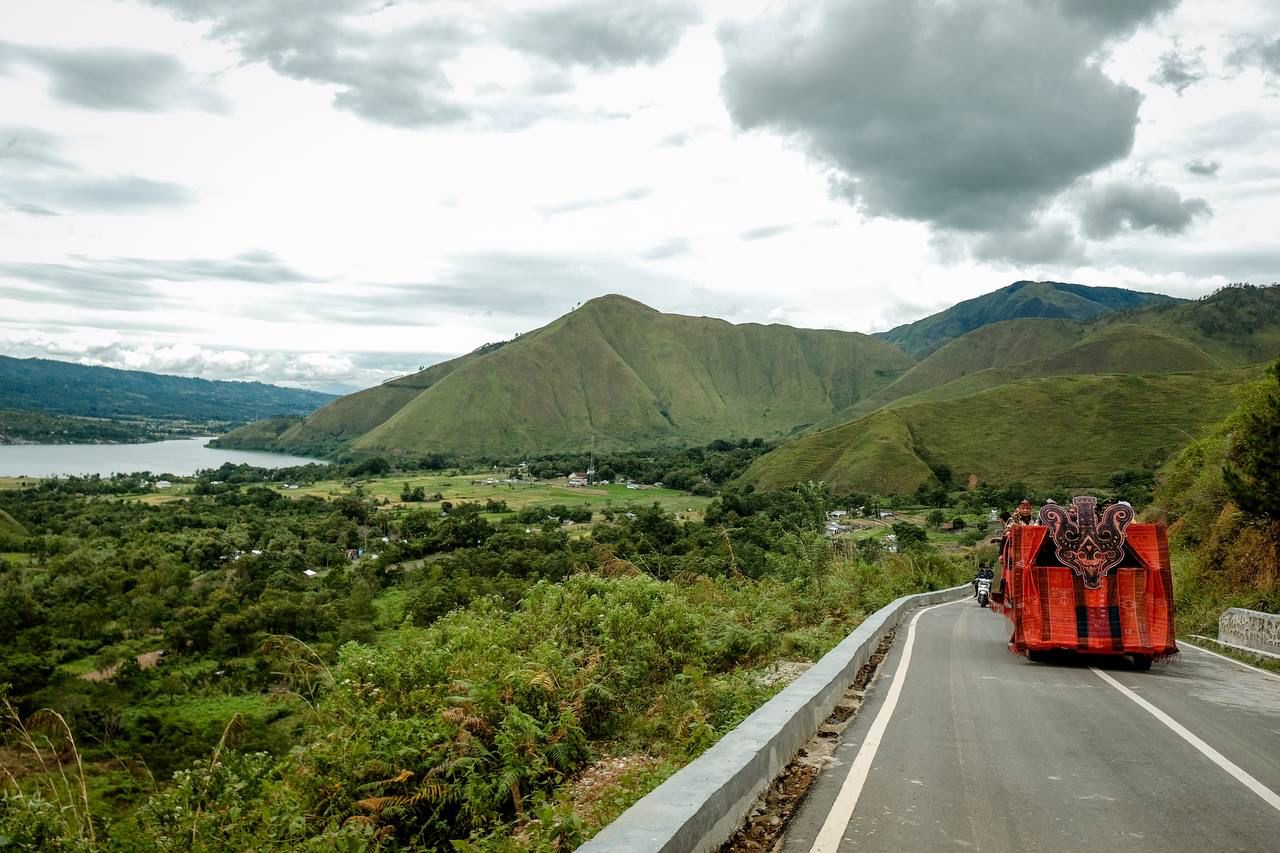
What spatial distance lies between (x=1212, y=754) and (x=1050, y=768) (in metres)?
1.62

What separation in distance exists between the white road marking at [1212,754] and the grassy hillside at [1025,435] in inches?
4275

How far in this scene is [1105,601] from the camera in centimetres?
1133

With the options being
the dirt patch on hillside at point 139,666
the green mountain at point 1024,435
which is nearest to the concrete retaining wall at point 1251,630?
the dirt patch on hillside at point 139,666

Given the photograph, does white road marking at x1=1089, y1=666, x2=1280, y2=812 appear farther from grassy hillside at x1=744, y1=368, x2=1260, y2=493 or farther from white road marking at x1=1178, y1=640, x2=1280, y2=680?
grassy hillside at x1=744, y1=368, x2=1260, y2=493

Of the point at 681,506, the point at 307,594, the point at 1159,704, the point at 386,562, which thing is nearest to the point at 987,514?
the point at 681,506

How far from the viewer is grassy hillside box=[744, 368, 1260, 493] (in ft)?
370

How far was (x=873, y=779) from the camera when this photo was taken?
19.2 feet

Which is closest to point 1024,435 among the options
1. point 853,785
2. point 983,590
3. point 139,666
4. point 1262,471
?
point 983,590

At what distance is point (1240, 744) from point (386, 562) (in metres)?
76.0

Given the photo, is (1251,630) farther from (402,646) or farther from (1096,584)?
(402,646)

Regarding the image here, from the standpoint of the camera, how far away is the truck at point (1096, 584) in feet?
36.6

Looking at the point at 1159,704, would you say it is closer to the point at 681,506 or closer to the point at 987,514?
the point at 987,514

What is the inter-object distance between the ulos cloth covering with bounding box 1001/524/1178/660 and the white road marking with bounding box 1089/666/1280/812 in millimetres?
1703

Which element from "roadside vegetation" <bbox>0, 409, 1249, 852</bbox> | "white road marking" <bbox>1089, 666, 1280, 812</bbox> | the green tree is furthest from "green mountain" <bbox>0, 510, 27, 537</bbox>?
"white road marking" <bbox>1089, 666, 1280, 812</bbox>
